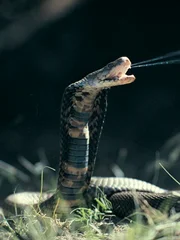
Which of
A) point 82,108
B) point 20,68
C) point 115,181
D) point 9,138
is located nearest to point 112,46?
point 20,68

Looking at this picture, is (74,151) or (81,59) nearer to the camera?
(74,151)

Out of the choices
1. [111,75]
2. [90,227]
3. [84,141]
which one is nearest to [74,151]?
[84,141]

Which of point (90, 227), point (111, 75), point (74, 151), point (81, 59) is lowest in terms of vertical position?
point (90, 227)

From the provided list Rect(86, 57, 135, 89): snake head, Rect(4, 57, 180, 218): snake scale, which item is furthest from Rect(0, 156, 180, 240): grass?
Rect(86, 57, 135, 89): snake head

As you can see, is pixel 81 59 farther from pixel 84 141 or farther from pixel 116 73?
pixel 116 73

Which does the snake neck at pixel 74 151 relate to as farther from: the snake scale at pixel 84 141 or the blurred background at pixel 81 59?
the blurred background at pixel 81 59

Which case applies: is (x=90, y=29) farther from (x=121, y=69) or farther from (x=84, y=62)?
(x=121, y=69)
